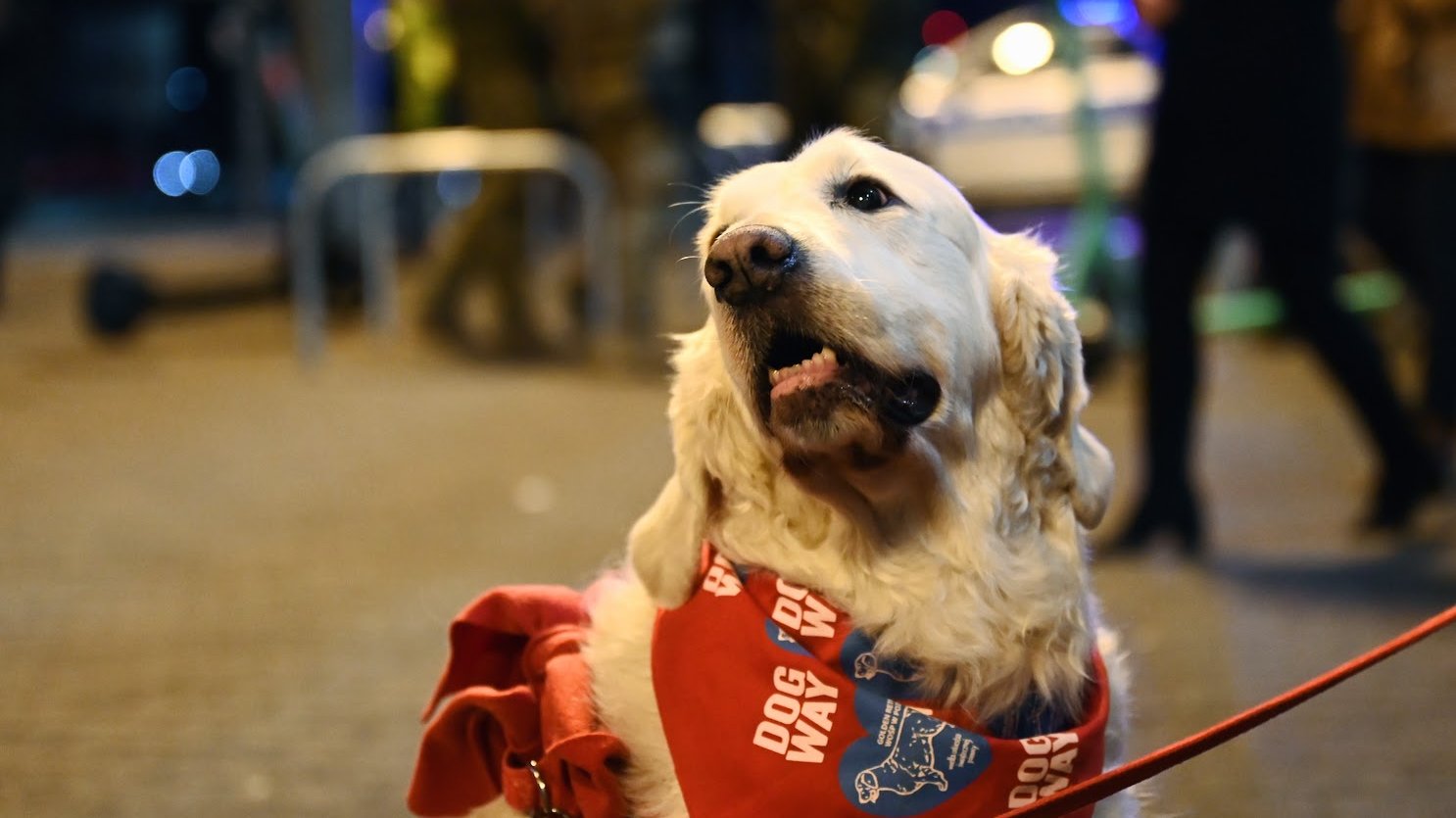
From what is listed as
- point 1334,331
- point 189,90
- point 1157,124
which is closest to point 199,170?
point 189,90

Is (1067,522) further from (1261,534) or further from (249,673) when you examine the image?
(1261,534)

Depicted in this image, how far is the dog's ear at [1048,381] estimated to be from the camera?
7.09 feet

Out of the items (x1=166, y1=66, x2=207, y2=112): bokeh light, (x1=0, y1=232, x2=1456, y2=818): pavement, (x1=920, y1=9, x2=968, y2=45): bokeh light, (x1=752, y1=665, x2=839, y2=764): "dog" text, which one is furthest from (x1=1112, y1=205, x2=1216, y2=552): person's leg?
(x1=166, y1=66, x2=207, y2=112): bokeh light

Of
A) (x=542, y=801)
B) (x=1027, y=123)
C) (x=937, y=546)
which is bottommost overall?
(x=542, y=801)

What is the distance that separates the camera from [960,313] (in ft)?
6.95

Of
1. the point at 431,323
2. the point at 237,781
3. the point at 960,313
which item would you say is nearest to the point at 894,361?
the point at 960,313

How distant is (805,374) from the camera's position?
2.01 m

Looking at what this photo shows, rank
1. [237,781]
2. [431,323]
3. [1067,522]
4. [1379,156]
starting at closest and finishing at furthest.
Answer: [1067,522] < [237,781] < [1379,156] < [431,323]

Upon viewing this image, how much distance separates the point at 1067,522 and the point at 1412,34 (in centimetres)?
420

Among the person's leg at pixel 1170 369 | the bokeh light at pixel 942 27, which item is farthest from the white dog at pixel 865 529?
the bokeh light at pixel 942 27

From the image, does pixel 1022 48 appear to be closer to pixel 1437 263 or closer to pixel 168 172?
pixel 1437 263

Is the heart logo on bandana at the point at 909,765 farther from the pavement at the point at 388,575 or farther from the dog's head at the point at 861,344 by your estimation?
the pavement at the point at 388,575

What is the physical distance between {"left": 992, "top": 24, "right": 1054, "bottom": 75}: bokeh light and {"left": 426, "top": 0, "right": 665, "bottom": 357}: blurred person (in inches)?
104

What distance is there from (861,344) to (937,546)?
0.33 meters
